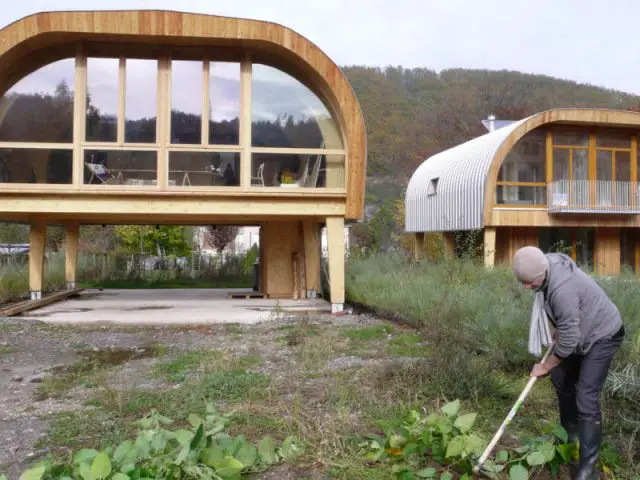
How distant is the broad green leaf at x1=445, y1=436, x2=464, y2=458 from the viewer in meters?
4.36

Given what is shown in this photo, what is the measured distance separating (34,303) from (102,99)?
4.60 meters

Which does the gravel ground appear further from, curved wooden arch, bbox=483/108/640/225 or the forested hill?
the forested hill

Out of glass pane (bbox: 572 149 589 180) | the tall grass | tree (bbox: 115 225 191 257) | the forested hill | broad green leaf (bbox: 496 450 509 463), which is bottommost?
broad green leaf (bbox: 496 450 509 463)

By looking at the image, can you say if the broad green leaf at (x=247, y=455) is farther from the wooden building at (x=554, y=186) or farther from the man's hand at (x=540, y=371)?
the wooden building at (x=554, y=186)

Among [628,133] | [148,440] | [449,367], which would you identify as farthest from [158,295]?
[628,133]

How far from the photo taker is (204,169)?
12.7 meters

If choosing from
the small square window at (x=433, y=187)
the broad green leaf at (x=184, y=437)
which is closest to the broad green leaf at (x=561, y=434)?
the broad green leaf at (x=184, y=437)

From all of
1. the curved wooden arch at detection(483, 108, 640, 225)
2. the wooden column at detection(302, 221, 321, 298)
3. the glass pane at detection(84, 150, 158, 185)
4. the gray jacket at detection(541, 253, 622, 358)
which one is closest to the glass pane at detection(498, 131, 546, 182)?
the curved wooden arch at detection(483, 108, 640, 225)

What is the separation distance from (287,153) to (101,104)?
3621 mm

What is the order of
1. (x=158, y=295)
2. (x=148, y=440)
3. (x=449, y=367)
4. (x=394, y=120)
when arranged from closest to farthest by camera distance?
(x=148, y=440) < (x=449, y=367) < (x=158, y=295) < (x=394, y=120)

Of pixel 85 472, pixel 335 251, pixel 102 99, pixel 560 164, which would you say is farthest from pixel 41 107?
pixel 560 164

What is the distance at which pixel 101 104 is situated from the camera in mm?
12695

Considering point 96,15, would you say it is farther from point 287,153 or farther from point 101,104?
point 287,153

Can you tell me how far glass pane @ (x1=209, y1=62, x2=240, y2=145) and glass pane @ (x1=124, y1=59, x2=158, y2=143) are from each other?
107 cm
